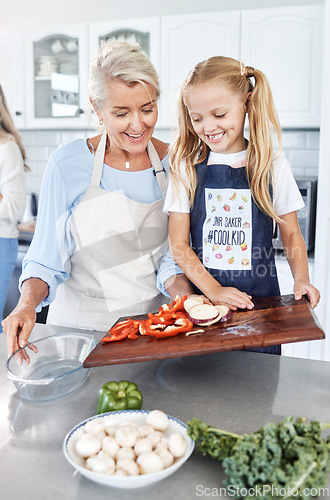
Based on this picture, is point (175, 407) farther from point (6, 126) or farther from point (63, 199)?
point (6, 126)

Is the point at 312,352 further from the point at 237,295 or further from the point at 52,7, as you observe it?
the point at 52,7

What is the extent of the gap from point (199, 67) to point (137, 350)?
2.96ft

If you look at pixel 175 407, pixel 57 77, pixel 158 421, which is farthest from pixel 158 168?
pixel 57 77

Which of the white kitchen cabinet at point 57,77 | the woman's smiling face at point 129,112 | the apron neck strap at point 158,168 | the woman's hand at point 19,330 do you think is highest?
the white kitchen cabinet at point 57,77

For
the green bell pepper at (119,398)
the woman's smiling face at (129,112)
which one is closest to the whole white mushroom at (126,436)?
the green bell pepper at (119,398)

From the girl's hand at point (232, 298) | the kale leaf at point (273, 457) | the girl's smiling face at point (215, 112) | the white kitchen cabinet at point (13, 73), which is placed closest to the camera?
the kale leaf at point (273, 457)

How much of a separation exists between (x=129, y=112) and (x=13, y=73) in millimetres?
2425

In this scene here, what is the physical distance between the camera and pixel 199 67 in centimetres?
157

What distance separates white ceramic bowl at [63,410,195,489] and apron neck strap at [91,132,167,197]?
2.68 feet

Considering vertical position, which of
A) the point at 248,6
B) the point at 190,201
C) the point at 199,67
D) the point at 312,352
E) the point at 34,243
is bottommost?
the point at 312,352

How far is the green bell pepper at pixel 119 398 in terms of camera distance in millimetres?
1034

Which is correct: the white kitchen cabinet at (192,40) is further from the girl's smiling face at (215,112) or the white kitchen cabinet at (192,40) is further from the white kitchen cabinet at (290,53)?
the girl's smiling face at (215,112)

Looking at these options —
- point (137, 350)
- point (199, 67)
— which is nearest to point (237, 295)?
point (137, 350)

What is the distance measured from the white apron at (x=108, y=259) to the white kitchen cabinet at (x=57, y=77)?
186cm
